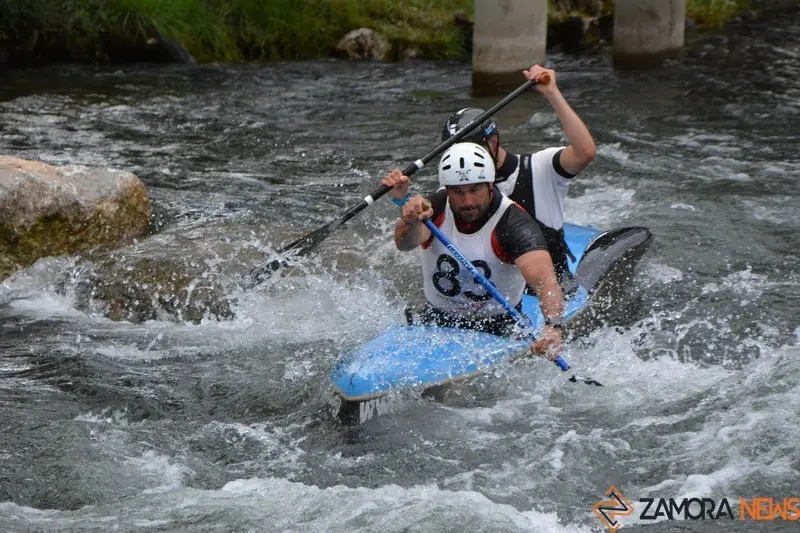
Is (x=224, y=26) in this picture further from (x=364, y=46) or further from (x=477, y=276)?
(x=477, y=276)

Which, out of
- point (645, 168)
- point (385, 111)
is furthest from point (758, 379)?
point (385, 111)

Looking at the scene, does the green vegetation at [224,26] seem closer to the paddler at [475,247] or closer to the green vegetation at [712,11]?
the green vegetation at [712,11]

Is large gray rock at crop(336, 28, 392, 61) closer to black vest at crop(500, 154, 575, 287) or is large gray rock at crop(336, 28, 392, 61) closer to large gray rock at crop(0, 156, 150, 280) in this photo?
large gray rock at crop(0, 156, 150, 280)

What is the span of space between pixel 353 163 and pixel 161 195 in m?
2.07

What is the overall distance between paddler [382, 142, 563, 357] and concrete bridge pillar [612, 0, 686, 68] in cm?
983

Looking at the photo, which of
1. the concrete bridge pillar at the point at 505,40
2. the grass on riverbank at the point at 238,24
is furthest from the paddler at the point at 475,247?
the grass on riverbank at the point at 238,24

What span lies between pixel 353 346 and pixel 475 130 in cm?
149

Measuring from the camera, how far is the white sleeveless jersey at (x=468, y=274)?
5770mm

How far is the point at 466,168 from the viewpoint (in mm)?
5566

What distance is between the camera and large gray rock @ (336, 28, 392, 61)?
15445mm

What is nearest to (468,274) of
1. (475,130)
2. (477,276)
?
(477,276)

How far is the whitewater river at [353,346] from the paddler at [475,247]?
16.1 inches

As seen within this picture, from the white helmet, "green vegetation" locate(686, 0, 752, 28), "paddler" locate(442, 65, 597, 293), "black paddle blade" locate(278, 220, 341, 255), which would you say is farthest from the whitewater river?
"green vegetation" locate(686, 0, 752, 28)

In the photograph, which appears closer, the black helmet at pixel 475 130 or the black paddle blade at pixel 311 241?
the black helmet at pixel 475 130
